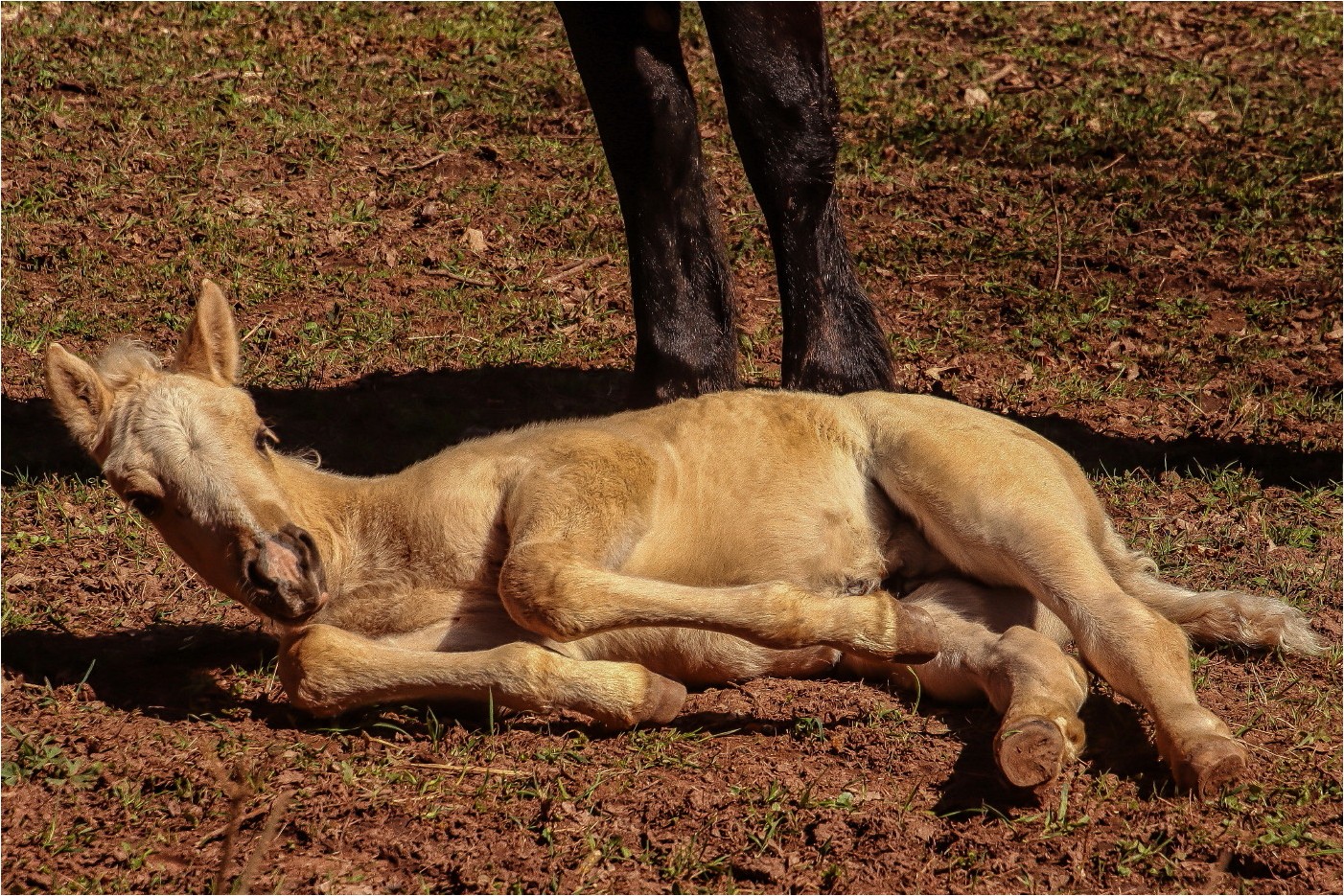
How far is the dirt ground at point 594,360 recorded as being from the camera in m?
3.43

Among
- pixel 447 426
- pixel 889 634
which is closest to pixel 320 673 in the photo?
pixel 889 634

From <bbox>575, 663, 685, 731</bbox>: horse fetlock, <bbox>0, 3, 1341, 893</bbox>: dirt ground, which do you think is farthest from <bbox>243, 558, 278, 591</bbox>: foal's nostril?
<bbox>575, 663, 685, 731</bbox>: horse fetlock

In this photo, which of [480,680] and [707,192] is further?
[707,192]

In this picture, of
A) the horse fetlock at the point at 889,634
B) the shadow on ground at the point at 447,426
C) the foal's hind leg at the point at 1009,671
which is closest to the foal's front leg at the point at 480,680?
the horse fetlock at the point at 889,634

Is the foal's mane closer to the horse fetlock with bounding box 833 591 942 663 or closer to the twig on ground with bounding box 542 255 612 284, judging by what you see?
the horse fetlock with bounding box 833 591 942 663

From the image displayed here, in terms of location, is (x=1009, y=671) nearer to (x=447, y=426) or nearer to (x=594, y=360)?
(x=447, y=426)

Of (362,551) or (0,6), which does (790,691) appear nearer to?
(362,551)

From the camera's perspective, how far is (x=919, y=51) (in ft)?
36.1

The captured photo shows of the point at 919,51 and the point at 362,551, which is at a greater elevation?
the point at 919,51

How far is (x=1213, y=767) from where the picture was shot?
350cm

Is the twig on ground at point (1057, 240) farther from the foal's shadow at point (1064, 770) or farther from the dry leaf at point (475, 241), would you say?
the foal's shadow at point (1064, 770)

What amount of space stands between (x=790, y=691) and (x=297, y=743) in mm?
1520

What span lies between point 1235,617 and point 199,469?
339cm

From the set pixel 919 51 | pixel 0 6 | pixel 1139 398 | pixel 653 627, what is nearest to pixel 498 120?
pixel 919 51
